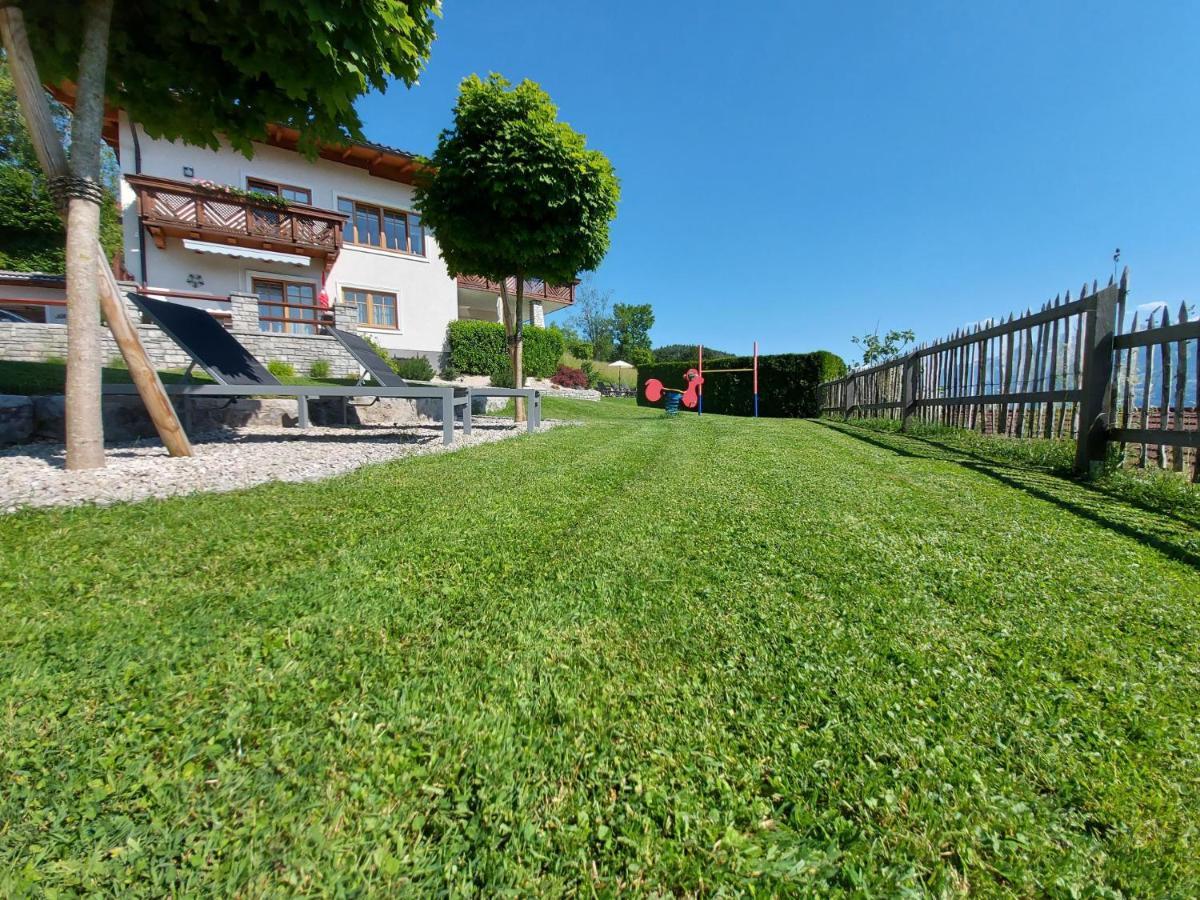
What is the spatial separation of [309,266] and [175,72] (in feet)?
43.9

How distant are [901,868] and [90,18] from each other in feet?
19.8

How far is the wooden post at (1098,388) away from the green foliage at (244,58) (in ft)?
17.9

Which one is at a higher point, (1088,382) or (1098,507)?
(1088,382)

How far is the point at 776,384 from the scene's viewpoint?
15.7 metres

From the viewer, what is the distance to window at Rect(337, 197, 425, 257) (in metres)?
16.6

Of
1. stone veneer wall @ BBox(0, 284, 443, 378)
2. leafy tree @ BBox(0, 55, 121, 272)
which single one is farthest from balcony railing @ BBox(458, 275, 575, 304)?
leafy tree @ BBox(0, 55, 121, 272)

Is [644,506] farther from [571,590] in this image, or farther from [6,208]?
[6,208]

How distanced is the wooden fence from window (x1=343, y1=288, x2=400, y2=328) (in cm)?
1619

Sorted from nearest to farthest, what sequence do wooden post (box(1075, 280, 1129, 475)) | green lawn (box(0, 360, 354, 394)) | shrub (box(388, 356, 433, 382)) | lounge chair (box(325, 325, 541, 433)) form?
wooden post (box(1075, 280, 1129, 475)) → green lawn (box(0, 360, 354, 394)) → lounge chair (box(325, 325, 541, 433)) → shrub (box(388, 356, 433, 382))

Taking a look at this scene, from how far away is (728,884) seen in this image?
2.56 ft

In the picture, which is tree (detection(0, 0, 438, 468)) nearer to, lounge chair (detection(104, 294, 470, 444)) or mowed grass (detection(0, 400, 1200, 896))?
lounge chair (detection(104, 294, 470, 444))

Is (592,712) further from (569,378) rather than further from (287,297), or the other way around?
(569,378)

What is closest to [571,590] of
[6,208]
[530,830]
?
[530,830]

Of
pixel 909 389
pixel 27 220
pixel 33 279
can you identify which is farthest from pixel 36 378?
pixel 27 220
